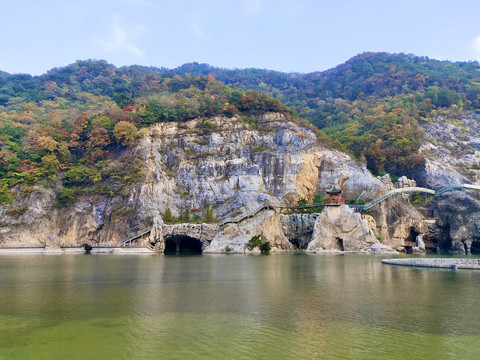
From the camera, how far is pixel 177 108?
70562 mm

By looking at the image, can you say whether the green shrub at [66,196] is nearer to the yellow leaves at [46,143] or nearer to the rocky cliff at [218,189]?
the rocky cliff at [218,189]

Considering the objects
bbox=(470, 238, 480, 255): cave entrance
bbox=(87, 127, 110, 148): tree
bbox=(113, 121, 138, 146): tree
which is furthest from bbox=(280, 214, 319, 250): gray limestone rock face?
bbox=(87, 127, 110, 148): tree

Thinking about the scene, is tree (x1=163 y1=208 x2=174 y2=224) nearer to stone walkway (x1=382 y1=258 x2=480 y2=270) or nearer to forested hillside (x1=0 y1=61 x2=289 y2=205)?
forested hillside (x1=0 y1=61 x2=289 y2=205)

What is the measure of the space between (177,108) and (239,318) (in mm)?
61555

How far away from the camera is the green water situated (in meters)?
9.90

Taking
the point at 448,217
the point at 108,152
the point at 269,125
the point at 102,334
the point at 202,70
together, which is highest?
the point at 202,70

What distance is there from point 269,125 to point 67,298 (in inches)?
2181

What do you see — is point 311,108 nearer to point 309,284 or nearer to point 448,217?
point 448,217

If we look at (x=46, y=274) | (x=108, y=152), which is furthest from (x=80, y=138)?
(x=46, y=274)

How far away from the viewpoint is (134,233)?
2076 inches

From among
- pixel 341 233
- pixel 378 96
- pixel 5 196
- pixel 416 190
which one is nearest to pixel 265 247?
pixel 341 233

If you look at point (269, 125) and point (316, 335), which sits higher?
point (269, 125)

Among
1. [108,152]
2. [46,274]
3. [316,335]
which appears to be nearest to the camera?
[316,335]

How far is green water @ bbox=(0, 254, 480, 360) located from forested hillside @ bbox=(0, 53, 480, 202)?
4191 centimetres
